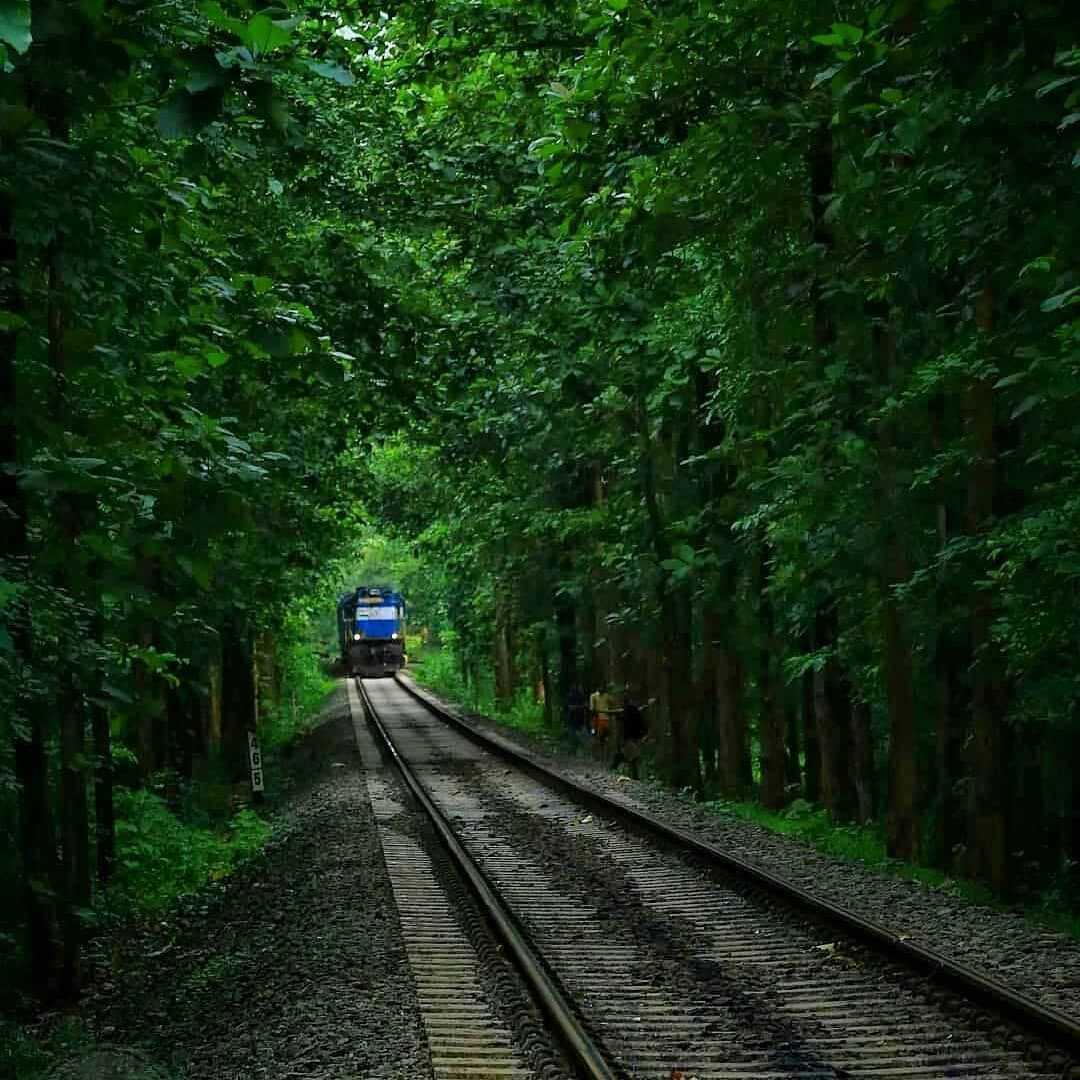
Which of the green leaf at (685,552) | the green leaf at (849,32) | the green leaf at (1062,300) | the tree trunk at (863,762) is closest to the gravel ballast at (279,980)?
the green leaf at (1062,300)

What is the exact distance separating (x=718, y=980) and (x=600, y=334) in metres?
9.83

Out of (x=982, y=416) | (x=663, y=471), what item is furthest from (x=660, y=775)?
(x=982, y=416)

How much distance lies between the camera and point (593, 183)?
1114 centimetres

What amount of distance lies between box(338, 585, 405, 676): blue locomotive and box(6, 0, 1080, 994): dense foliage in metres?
50.2

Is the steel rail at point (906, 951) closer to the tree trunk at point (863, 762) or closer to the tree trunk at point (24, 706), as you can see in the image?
the tree trunk at point (863, 762)

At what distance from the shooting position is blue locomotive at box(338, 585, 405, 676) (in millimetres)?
77062

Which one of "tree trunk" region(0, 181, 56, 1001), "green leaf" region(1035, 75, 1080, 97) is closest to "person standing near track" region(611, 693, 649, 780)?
"tree trunk" region(0, 181, 56, 1001)

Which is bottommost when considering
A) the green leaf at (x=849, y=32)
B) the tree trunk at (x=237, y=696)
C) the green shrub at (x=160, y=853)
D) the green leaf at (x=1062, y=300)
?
the green shrub at (x=160, y=853)

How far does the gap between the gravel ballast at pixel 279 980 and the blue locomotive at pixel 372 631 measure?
59007 millimetres

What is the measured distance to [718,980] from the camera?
955 centimetres

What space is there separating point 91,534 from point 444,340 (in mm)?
8045

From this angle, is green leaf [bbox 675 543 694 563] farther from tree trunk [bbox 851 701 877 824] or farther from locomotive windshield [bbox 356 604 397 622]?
locomotive windshield [bbox 356 604 397 622]

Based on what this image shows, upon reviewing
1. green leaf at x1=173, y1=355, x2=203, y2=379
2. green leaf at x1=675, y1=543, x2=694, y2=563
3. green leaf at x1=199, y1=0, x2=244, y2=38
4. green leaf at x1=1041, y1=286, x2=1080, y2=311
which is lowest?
green leaf at x1=675, y1=543, x2=694, y2=563

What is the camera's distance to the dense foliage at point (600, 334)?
7582mm
